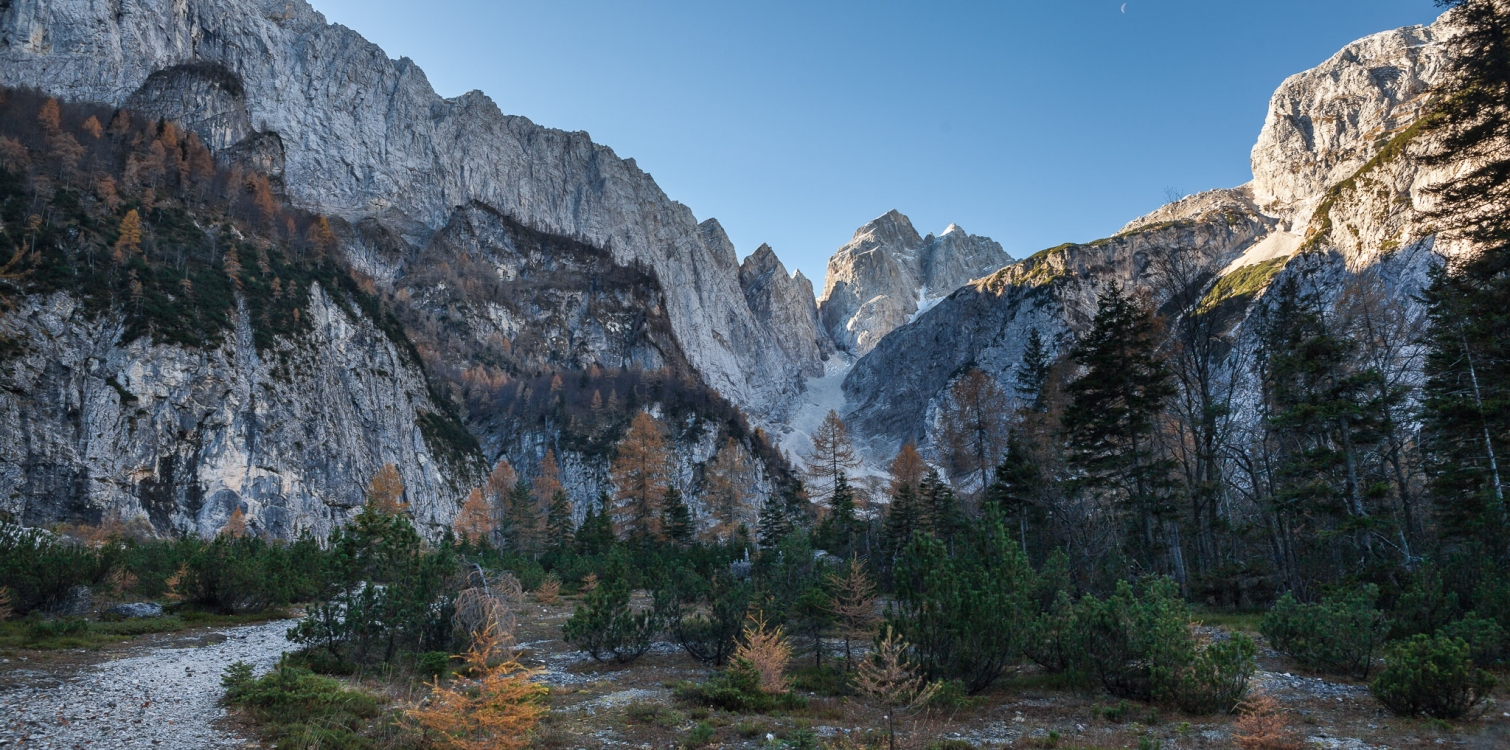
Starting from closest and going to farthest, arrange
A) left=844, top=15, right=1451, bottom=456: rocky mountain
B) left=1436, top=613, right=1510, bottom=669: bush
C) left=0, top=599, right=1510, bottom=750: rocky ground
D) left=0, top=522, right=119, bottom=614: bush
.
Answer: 1. left=0, top=599, right=1510, bottom=750: rocky ground
2. left=1436, top=613, right=1510, bottom=669: bush
3. left=0, top=522, right=119, bottom=614: bush
4. left=844, top=15, right=1451, bottom=456: rocky mountain

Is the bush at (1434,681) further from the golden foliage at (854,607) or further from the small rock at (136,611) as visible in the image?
the small rock at (136,611)

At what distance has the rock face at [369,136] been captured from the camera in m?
74.1

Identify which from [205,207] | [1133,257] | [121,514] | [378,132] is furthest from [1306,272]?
[378,132]

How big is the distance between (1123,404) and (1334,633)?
1250 cm

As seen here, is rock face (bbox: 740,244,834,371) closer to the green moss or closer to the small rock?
the green moss

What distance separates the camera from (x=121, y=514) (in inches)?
1462

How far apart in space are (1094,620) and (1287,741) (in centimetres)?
351

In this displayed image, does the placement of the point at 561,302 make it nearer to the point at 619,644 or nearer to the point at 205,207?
the point at 205,207

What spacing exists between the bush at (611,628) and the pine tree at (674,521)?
1025 inches

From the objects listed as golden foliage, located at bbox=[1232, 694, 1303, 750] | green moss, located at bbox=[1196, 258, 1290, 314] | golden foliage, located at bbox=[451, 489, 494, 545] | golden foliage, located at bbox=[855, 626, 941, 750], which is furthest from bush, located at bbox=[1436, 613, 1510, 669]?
green moss, located at bbox=[1196, 258, 1290, 314]

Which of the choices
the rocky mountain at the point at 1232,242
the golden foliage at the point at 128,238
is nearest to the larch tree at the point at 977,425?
the golden foliage at the point at 128,238

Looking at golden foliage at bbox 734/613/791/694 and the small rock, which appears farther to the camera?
the small rock

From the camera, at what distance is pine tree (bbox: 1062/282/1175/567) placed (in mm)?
22094

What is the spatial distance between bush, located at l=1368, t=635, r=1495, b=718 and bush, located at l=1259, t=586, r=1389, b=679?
7.83 feet
